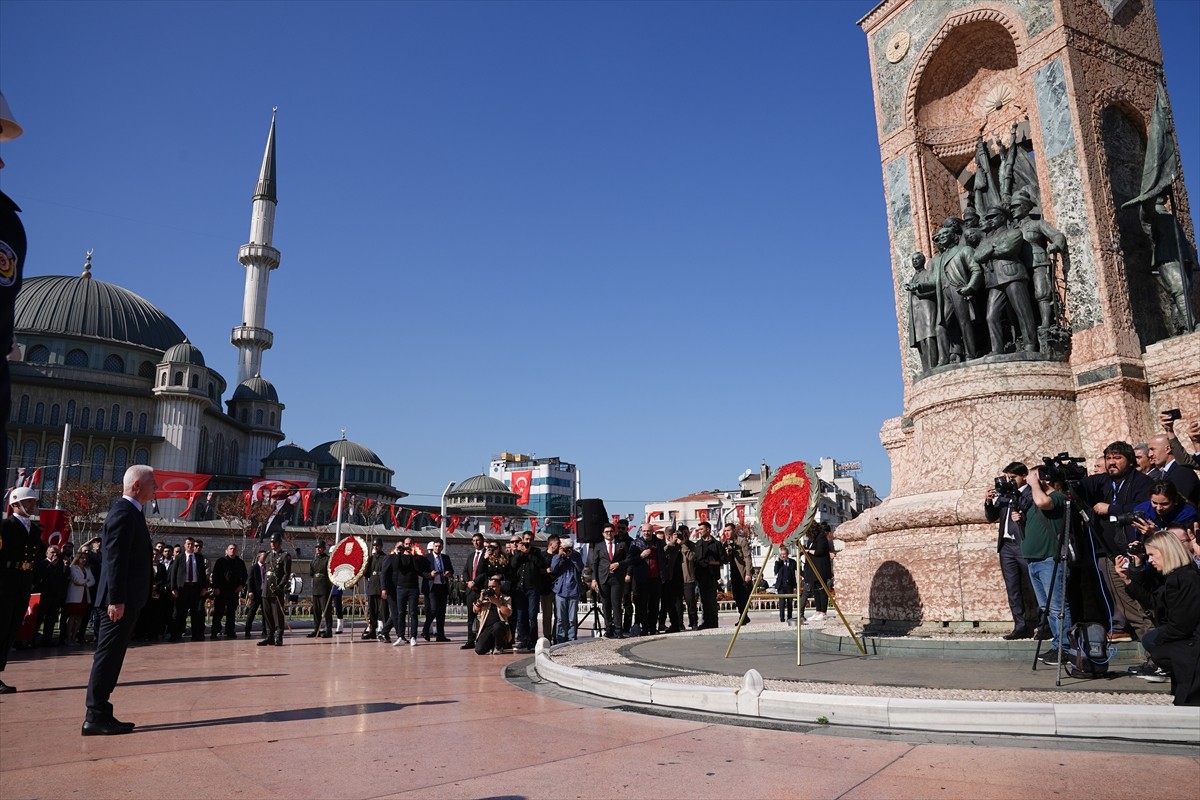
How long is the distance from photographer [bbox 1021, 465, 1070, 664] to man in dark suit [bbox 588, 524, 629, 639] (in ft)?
21.0

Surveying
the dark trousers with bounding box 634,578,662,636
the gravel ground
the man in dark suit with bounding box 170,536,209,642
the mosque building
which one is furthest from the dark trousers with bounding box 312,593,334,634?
the mosque building

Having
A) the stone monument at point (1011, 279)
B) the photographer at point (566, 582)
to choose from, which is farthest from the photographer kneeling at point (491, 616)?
the stone monument at point (1011, 279)

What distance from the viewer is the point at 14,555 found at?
6.65 m

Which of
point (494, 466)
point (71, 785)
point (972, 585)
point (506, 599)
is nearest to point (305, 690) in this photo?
point (71, 785)

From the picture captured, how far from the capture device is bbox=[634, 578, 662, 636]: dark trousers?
12766 millimetres

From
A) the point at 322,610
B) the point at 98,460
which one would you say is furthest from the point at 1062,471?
the point at 98,460

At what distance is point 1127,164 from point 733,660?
835 cm

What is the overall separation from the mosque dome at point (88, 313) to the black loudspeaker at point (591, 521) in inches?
2916

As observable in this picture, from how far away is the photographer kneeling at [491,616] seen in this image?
1091 cm

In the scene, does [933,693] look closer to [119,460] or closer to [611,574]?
[611,574]

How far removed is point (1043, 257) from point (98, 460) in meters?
75.9

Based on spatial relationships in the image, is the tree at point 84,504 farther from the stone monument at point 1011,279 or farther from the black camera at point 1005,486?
the black camera at point 1005,486

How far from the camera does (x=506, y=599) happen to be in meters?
11.4

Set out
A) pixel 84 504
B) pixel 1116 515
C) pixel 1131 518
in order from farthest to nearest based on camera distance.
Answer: pixel 84 504 < pixel 1116 515 < pixel 1131 518
